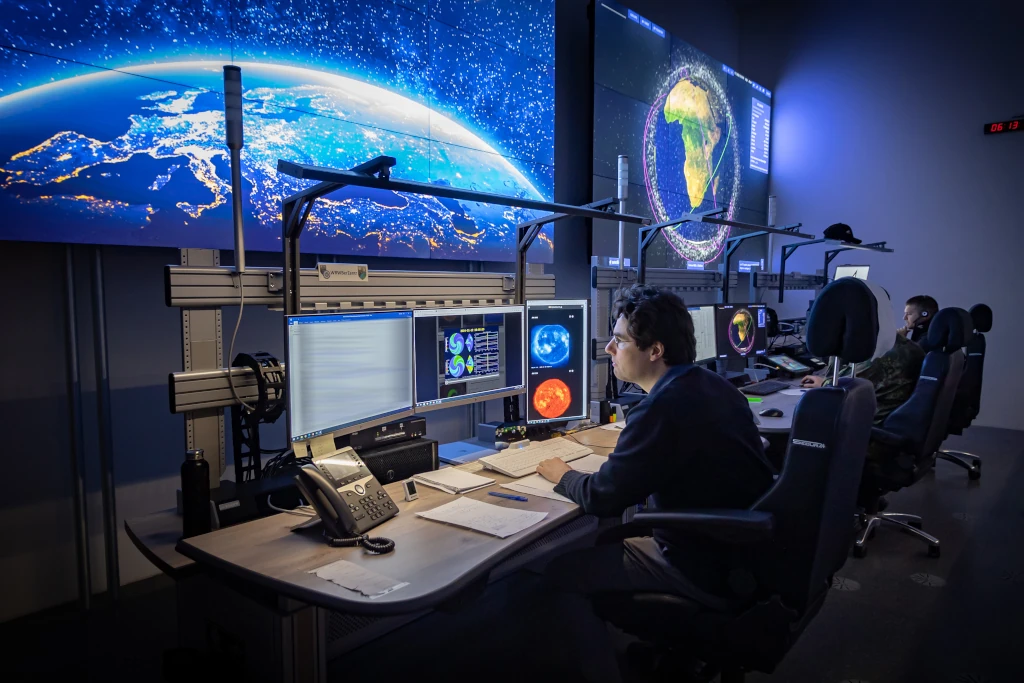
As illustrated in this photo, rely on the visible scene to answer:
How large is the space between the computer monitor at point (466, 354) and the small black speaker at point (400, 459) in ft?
0.38

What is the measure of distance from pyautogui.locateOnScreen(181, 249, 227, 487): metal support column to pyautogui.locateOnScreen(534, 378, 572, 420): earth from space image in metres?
1.03

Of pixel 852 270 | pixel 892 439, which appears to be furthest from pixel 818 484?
pixel 852 270

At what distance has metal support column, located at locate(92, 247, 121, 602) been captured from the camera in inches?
84.3

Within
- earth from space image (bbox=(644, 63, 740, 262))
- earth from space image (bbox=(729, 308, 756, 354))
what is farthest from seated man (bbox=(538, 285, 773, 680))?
earth from space image (bbox=(644, 63, 740, 262))

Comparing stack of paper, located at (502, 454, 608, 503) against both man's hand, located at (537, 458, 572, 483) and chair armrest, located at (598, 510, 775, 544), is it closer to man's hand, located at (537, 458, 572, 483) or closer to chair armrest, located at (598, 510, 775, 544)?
man's hand, located at (537, 458, 572, 483)

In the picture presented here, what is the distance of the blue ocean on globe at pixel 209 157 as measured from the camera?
1.87 metres

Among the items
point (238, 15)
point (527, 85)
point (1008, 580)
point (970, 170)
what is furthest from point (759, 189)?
point (238, 15)

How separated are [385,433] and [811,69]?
614 centimetres

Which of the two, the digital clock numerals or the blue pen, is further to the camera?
the digital clock numerals

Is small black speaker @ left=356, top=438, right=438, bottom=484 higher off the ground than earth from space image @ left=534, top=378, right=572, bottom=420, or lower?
lower

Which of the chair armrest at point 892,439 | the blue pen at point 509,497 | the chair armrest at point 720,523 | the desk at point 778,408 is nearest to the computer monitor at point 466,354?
the blue pen at point 509,497

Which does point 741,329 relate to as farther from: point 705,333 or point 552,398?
point 552,398

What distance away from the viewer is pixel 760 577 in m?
1.31

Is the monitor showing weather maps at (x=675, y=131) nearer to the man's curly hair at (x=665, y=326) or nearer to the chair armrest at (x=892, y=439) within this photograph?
the chair armrest at (x=892, y=439)
